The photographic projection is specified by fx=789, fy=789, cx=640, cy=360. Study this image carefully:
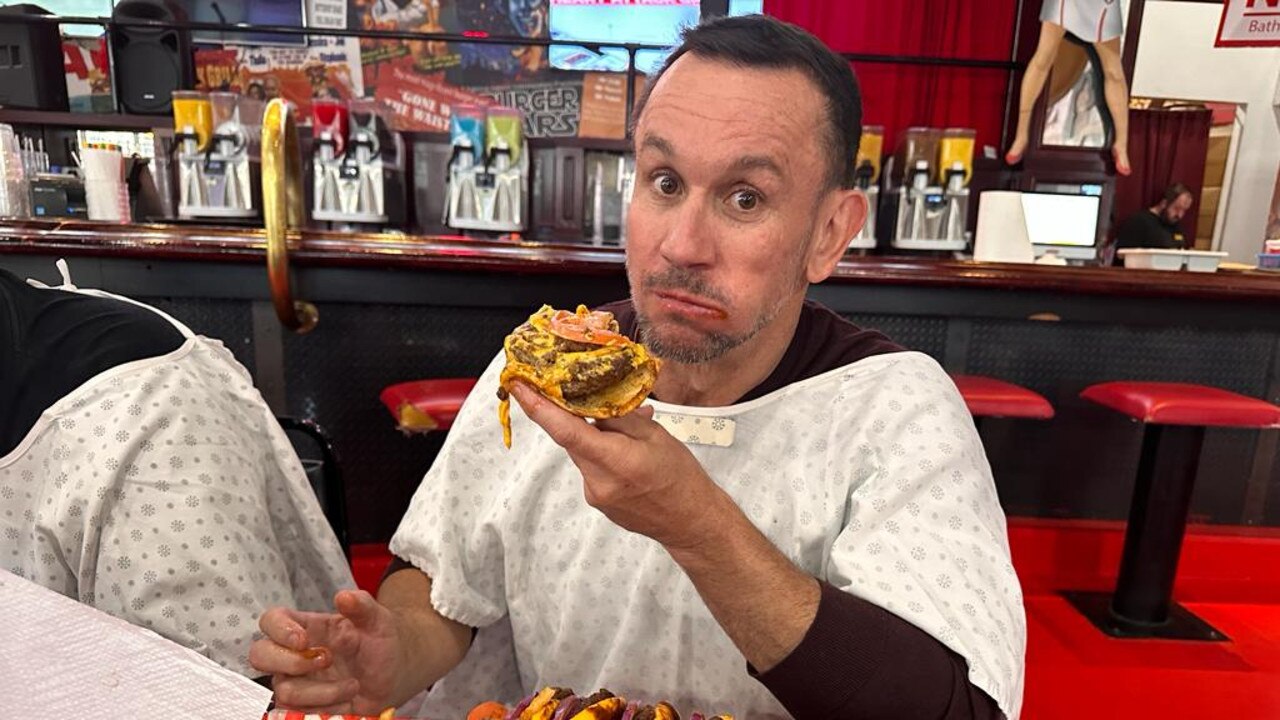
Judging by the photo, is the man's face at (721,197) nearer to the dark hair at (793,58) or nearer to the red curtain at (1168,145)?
the dark hair at (793,58)

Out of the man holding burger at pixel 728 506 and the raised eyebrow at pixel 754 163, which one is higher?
the raised eyebrow at pixel 754 163

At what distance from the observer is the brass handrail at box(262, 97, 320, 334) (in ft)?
6.15

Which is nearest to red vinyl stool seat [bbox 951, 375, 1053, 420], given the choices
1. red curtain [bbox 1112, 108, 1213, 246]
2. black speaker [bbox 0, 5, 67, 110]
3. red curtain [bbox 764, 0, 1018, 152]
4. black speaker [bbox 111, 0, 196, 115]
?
red curtain [bbox 764, 0, 1018, 152]

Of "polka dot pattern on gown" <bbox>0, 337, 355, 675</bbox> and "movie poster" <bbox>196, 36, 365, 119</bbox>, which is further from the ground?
"movie poster" <bbox>196, 36, 365, 119</bbox>

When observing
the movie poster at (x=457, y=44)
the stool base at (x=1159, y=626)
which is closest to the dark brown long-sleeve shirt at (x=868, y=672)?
the stool base at (x=1159, y=626)

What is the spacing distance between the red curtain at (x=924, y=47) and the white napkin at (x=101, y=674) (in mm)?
6029

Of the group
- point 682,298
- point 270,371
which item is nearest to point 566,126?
point 270,371

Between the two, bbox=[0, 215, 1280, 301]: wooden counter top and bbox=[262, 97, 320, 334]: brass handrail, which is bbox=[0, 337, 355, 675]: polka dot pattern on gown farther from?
bbox=[0, 215, 1280, 301]: wooden counter top

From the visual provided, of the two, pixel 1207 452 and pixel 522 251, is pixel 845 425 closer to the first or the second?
pixel 522 251

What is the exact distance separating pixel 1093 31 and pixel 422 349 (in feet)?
16.1

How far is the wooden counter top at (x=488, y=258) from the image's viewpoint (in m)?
2.27

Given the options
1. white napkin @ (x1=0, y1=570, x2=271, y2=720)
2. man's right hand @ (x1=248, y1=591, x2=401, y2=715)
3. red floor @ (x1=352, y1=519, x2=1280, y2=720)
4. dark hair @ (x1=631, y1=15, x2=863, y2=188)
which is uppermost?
dark hair @ (x1=631, y1=15, x2=863, y2=188)

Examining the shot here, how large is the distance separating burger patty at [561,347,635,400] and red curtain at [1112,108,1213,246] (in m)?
8.90

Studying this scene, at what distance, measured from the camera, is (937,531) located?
972 mm
